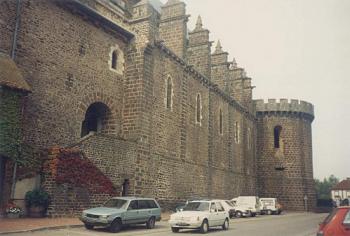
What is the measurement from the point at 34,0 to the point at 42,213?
9.82 metres

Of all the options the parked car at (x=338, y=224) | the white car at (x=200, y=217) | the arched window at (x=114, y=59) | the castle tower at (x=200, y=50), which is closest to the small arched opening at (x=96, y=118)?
the arched window at (x=114, y=59)

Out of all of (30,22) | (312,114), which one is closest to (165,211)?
(30,22)

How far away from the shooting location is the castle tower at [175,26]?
2848 centimetres

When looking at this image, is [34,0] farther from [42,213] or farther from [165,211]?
[165,211]

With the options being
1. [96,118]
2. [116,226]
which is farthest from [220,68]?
[116,226]

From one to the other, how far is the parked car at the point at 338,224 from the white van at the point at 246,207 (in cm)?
1939

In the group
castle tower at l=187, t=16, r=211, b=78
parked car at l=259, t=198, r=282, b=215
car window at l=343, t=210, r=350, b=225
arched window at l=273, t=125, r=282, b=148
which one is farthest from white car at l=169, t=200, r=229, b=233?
arched window at l=273, t=125, r=282, b=148

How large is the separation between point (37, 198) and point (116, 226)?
151 inches

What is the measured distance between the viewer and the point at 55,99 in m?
18.5

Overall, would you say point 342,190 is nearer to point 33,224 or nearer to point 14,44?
point 14,44

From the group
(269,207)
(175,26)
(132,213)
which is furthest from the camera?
(269,207)

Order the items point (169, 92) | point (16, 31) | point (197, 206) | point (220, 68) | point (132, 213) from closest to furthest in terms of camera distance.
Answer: point (132, 213), point (197, 206), point (16, 31), point (169, 92), point (220, 68)

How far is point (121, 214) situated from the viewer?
571 inches

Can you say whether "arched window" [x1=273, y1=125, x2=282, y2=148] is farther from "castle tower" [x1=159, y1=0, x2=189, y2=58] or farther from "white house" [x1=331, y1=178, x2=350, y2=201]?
"white house" [x1=331, y1=178, x2=350, y2=201]
